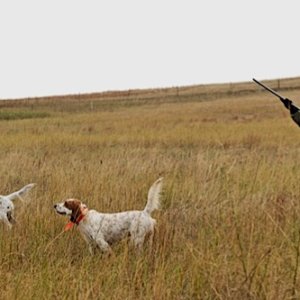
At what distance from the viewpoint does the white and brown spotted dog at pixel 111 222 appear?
4.89 metres

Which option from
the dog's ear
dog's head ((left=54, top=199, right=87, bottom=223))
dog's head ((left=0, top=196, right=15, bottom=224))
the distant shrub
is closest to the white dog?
dog's head ((left=0, top=196, right=15, bottom=224))

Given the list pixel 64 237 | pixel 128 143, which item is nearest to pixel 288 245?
pixel 64 237

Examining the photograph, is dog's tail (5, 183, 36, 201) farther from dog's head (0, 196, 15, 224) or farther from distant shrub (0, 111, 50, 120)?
distant shrub (0, 111, 50, 120)

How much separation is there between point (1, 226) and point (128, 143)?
382 inches

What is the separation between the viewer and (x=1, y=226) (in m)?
5.45

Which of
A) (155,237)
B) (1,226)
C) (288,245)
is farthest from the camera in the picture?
(1,226)

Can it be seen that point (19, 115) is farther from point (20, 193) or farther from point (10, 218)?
point (10, 218)

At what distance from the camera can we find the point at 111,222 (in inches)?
200

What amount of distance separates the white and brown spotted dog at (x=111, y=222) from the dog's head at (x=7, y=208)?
2.80 ft

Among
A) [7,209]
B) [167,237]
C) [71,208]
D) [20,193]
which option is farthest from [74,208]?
[20,193]

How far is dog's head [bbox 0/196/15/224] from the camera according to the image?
5742 mm

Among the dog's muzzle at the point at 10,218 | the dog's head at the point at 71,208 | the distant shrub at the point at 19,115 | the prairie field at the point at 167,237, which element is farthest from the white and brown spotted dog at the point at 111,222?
the distant shrub at the point at 19,115

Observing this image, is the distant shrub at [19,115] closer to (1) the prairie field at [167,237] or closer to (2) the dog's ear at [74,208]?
(1) the prairie field at [167,237]

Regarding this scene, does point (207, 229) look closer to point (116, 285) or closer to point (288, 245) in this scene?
point (288, 245)
